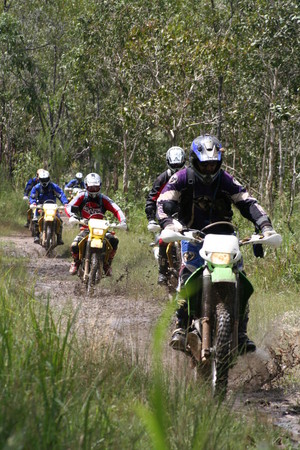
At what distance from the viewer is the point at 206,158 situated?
674cm

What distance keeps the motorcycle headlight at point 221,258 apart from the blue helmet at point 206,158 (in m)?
1.10

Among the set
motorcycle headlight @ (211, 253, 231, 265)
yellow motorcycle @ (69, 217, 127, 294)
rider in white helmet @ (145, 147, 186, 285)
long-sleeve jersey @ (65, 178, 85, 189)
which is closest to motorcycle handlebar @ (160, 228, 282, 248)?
motorcycle headlight @ (211, 253, 231, 265)

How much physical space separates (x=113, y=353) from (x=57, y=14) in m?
40.8

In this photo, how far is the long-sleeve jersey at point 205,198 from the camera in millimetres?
6973

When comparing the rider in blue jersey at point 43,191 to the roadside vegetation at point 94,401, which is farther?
the rider in blue jersey at point 43,191

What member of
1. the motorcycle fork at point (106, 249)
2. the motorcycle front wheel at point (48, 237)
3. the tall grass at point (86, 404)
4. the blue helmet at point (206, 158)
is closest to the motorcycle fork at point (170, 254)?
the motorcycle fork at point (106, 249)

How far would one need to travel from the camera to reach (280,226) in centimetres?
1380

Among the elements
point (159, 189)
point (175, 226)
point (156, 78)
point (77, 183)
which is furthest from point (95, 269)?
point (77, 183)

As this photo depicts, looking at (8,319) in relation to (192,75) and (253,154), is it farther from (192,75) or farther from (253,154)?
(253,154)

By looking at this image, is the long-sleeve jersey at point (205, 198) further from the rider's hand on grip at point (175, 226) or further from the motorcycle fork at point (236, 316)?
the motorcycle fork at point (236, 316)

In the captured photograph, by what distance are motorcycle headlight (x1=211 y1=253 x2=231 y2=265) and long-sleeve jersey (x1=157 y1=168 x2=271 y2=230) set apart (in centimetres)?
107

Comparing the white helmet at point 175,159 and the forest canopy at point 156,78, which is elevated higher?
the forest canopy at point 156,78

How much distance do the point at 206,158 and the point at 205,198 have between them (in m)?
0.44

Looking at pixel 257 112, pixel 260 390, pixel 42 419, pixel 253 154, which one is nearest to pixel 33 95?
pixel 257 112
